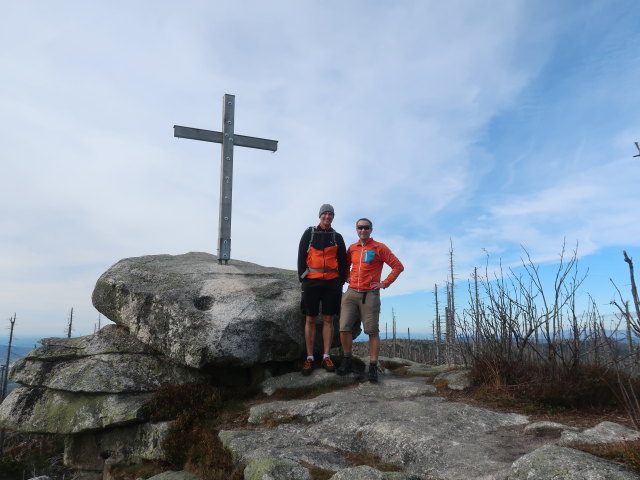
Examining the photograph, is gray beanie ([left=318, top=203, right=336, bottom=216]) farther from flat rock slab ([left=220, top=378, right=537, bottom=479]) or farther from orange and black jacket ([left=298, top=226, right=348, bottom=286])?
flat rock slab ([left=220, top=378, right=537, bottom=479])

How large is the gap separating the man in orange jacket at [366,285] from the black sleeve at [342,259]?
0.50 feet

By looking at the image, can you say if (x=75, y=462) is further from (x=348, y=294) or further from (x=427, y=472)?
(x=427, y=472)

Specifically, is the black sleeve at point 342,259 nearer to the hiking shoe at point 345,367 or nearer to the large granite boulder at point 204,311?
the large granite boulder at point 204,311

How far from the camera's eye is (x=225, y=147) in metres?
10.7

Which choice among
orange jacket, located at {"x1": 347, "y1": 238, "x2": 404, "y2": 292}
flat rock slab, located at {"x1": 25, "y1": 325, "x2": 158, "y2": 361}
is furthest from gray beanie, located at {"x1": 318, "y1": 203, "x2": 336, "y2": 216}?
flat rock slab, located at {"x1": 25, "y1": 325, "x2": 158, "y2": 361}

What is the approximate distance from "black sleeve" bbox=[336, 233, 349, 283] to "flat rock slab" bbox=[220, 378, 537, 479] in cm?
230

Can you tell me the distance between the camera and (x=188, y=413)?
23.6ft

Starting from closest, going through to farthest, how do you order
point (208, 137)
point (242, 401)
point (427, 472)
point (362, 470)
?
point (362, 470), point (427, 472), point (242, 401), point (208, 137)

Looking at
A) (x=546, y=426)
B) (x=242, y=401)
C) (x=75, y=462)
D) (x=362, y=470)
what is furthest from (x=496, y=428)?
(x=75, y=462)

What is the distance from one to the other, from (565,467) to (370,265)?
4969 millimetres

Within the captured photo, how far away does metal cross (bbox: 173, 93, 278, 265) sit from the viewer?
34.2 ft

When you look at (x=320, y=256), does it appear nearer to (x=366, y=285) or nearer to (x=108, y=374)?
(x=366, y=285)

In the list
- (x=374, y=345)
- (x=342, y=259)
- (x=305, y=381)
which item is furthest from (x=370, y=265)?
(x=305, y=381)

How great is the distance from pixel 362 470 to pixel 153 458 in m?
4.19
